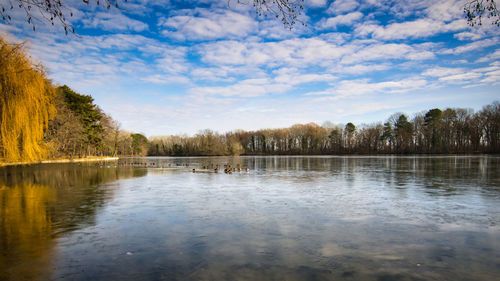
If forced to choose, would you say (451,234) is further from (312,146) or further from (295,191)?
(312,146)

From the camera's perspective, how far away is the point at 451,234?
217 inches

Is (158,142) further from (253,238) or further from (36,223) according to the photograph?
(253,238)

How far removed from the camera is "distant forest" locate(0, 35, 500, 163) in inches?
524

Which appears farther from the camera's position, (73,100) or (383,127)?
(383,127)

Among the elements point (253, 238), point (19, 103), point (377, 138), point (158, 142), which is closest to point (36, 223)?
point (253, 238)

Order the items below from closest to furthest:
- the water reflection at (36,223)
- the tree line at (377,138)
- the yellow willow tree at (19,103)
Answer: the water reflection at (36,223), the yellow willow tree at (19,103), the tree line at (377,138)

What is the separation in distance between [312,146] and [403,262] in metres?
92.6

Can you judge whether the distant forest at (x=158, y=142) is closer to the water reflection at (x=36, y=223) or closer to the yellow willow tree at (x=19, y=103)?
the yellow willow tree at (x=19, y=103)

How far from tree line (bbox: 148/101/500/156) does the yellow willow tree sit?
71.8m

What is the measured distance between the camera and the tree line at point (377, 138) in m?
61.5

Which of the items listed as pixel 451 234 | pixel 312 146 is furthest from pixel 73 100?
pixel 312 146

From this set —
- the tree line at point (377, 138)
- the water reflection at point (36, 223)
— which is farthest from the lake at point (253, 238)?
the tree line at point (377, 138)

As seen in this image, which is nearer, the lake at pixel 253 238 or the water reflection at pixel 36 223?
the lake at pixel 253 238

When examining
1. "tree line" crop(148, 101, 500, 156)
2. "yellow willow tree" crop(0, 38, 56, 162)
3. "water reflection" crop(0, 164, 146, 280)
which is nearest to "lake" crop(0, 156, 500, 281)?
"water reflection" crop(0, 164, 146, 280)
